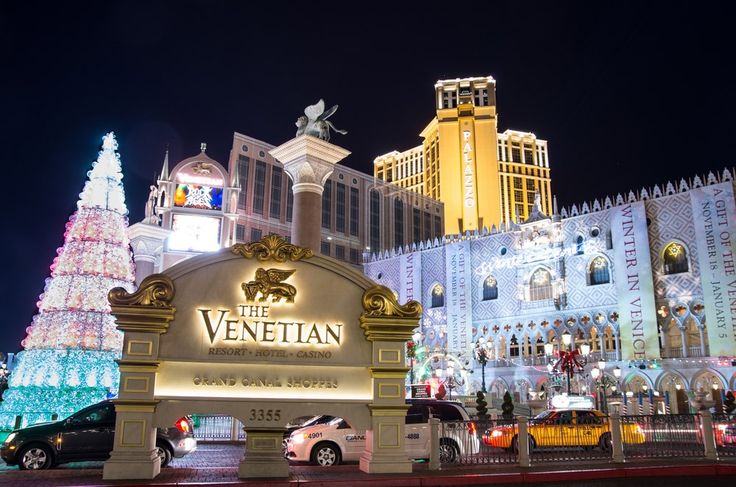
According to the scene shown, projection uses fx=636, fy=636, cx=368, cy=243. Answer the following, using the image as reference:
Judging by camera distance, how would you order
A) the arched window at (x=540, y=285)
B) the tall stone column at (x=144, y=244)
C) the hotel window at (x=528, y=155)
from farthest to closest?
1. the hotel window at (x=528, y=155)
2. the arched window at (x=540, y=285)
3. the tall stone column at (x=144, y=244)

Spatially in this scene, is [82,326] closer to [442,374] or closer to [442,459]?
[442,459]

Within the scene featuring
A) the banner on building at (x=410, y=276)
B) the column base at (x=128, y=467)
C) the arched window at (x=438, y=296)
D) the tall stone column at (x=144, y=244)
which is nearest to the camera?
the column base at (x=128, y=467)

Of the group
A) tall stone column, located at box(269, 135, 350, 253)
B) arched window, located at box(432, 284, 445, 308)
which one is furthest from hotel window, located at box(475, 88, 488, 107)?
tall stone column, located at box(269, 135, 350, 253)

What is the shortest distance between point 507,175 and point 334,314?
3322 inches

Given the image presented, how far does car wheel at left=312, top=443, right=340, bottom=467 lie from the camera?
542 inches

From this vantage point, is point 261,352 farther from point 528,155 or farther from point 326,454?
point 528,155

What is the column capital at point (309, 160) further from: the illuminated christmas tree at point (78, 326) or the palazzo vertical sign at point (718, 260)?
the palazzo vertical sign at point (718, 260)

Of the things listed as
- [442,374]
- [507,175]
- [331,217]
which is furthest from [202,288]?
[507,175]

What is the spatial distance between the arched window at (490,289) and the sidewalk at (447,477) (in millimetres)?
36885

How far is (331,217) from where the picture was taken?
204ft

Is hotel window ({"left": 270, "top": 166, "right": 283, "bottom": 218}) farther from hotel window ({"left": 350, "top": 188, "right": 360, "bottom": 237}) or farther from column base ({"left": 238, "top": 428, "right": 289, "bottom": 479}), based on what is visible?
column base ({"left": 238, "top": 428, "right": 289, "bottom": 479})

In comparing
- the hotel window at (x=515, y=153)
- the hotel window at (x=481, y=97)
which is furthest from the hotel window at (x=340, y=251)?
the hotel window at (x=515, y=153)

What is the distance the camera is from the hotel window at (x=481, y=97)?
78.9 m

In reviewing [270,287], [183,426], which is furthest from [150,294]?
[183,426]
